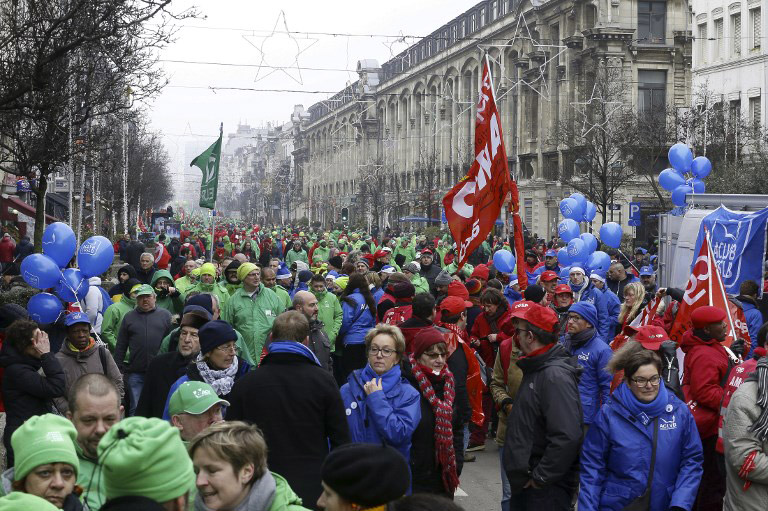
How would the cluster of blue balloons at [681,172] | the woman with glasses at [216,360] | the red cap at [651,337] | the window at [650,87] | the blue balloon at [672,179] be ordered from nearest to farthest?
the woman with glasses at [216,360]
the red cap at [651,337]
the cluster of blue balloons at [681,172]
the blue balloon at [672,179]
the window at [650,87]

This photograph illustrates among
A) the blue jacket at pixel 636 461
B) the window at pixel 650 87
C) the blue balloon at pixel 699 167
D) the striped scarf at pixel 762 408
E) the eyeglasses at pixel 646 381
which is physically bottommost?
the blue jacket at pixel 636 461

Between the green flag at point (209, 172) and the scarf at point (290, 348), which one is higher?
the green flag at point (209, 172)

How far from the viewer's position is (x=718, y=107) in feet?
128

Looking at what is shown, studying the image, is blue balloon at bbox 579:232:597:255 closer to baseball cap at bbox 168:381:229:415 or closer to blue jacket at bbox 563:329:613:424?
blue jacket at bbox 563:329:613:424

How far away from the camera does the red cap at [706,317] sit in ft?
22.6

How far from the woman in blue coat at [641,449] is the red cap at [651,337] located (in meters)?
1.13

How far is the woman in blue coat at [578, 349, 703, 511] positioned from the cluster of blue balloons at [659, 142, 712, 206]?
15.9m

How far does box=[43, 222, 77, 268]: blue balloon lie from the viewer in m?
10.8

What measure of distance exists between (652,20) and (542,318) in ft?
162

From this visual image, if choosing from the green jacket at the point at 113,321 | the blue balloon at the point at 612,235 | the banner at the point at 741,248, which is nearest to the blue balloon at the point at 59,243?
the green jacket at the point at 113,321

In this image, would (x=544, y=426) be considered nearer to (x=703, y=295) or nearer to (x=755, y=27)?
(x=703, y=295)

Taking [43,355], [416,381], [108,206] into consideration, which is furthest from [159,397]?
[108,206]

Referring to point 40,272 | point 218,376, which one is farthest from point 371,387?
point 40,272

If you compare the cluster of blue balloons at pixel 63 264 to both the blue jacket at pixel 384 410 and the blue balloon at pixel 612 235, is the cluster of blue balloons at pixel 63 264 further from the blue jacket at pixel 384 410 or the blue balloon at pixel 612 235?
the blue balloon at pixel 612 235
